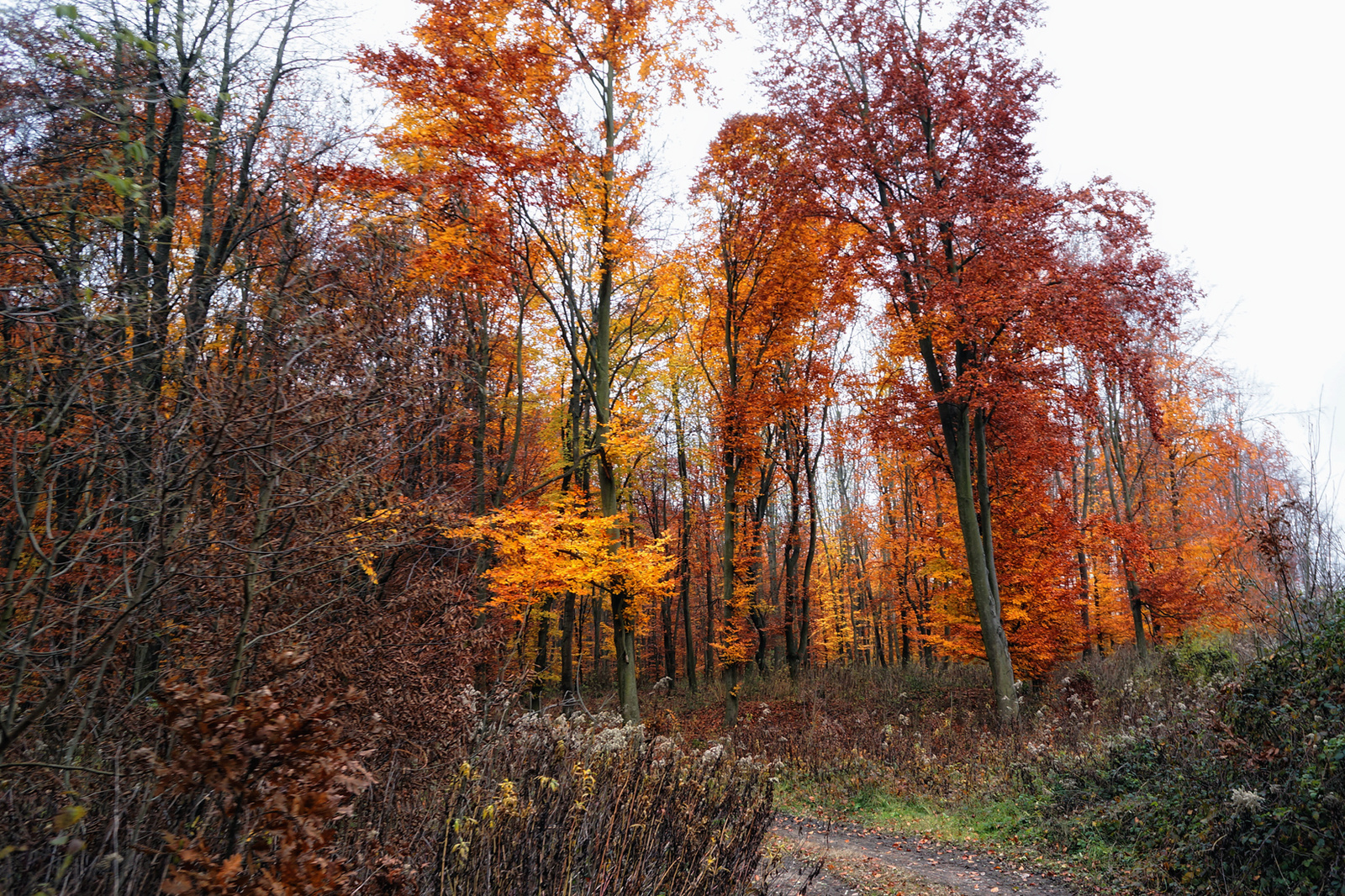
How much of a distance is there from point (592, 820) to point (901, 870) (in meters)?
4.74

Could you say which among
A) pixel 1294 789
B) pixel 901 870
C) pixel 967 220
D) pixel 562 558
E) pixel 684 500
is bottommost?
Result: pixel 901 870

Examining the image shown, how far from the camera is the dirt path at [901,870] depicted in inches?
231

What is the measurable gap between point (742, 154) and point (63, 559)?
45.8 ft

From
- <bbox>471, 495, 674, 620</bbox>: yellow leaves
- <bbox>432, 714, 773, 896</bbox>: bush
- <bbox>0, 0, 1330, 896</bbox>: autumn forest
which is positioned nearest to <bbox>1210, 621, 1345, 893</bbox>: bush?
<bbox>0, 0, 1330, 896</bbox>: autumn forest

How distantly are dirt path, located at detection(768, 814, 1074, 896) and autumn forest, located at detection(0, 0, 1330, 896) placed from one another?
193 cm

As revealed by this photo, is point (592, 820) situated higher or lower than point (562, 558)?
lower

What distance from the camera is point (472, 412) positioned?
6.81m

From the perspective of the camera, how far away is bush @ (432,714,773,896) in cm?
303

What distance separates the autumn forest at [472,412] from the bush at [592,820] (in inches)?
2.4

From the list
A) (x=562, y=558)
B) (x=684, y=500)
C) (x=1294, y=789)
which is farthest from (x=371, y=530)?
(x=684, y=500)

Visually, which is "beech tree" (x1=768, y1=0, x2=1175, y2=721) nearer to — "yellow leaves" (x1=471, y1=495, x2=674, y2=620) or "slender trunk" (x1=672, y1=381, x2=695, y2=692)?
"yellow leaves" (x1=471, y1=495, x2=674, y2=620)

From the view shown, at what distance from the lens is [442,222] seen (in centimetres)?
982

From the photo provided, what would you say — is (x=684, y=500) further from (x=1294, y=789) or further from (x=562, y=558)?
(x=1294, y=789)

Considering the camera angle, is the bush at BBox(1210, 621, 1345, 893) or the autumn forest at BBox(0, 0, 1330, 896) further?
the bush at BBox(1210, 621, 1345, 893)
